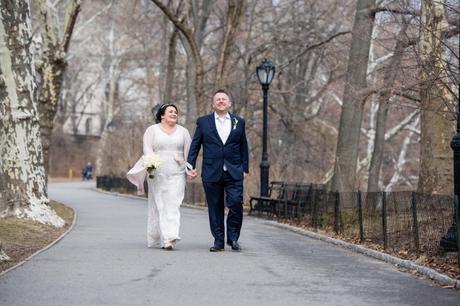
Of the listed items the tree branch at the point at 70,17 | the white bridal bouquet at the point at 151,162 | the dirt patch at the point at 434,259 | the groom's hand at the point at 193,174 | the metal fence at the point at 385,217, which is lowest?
the dirt patch at the point at 434,259

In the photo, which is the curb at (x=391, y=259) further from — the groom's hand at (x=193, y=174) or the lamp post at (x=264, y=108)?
the lamp post at (x=264, y=108)

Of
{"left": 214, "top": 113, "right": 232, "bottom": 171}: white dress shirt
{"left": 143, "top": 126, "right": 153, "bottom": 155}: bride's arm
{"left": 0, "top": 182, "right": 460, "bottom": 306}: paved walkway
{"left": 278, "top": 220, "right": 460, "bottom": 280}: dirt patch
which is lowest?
{"left": 0, "top": 182, "right": 460, "bottom": 306}: paved walkway

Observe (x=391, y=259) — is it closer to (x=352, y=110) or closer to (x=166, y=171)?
(x=166, y=171)

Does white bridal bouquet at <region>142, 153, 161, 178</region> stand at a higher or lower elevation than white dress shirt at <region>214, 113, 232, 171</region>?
lower

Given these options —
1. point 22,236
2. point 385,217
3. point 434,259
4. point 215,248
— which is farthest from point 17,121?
point 434,259

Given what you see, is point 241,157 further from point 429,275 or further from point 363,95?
point 363,95

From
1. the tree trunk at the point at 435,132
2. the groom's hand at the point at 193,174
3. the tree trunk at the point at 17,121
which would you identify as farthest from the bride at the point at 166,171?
the tree trunk at the point at 435,132

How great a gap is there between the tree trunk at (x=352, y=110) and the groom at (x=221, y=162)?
8.45 meters

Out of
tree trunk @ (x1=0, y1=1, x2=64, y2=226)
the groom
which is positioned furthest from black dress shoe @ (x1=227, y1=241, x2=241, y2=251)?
tree trunk @ (x1=0, y1=1, x2=64, y2=226)

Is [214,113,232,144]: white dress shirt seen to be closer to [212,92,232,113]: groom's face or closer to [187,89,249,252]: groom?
[187,89,249,252]: groom

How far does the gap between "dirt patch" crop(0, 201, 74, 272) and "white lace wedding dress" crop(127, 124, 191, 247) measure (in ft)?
5.68

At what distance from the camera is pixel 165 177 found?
40.7 ft

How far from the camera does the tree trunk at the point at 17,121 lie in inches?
646

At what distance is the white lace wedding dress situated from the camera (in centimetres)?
1234
